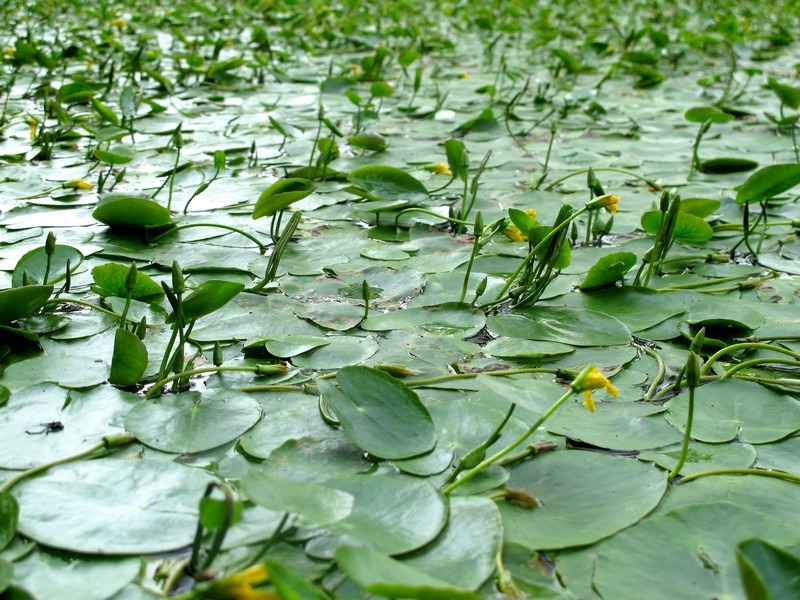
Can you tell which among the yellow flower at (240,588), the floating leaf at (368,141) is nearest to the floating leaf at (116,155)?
the floating leaf at (368,141)

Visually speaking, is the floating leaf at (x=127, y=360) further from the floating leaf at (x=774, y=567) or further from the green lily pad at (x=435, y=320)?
the floating leaf at (x=774, y=567)

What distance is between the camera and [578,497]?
35.9 inches

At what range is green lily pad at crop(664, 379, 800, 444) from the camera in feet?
3.45

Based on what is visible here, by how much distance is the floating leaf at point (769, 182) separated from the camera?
61.9 inches

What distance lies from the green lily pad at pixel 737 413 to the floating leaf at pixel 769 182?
0.61 m

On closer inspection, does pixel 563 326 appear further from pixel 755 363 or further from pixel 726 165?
pixel 726 165

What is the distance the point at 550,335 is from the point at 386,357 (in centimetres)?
28

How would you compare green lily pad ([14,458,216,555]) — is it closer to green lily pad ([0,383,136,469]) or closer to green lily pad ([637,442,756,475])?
green lily pad ([0,383,136,469])

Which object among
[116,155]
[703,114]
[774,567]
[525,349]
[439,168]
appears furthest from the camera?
[703,114]

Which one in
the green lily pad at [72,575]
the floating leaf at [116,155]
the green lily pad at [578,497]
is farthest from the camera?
the floating leaf at [116,155]

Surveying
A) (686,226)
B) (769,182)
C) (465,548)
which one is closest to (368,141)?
(686,226)

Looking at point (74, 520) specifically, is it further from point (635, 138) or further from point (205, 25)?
point (205, 25)

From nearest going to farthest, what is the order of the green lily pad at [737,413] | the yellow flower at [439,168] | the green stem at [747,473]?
the green stem at [747,473] → the green lily pad at [737,413] → the yellow flower at [439,168]

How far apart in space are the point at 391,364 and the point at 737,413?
0.49 meters
